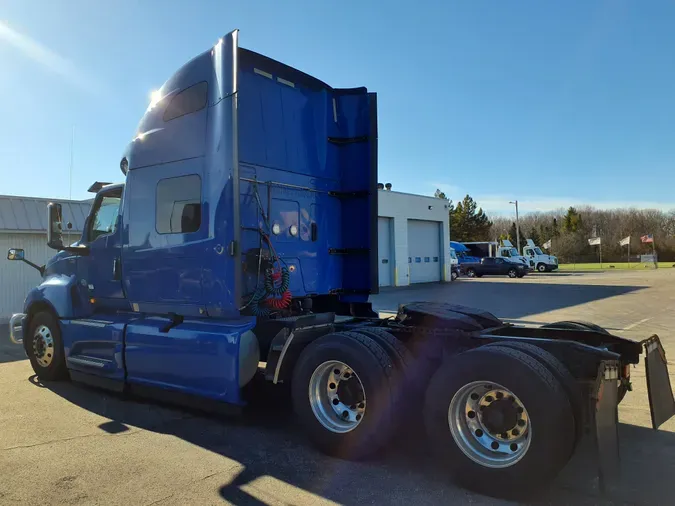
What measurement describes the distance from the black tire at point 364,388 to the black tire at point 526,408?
37 centimetres

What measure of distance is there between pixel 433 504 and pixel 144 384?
11.8 ft

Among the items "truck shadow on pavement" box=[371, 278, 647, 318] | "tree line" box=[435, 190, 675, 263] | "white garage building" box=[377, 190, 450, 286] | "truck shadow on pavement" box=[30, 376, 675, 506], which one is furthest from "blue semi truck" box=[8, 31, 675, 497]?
"tree line" box=[435, 190, 675, 263]

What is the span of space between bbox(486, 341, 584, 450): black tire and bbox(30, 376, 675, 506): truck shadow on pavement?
58 centimetres

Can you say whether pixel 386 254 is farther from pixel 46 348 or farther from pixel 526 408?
pixel 526 408

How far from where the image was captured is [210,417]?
5543mm

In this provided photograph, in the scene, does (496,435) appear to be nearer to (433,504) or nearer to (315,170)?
(433,504)

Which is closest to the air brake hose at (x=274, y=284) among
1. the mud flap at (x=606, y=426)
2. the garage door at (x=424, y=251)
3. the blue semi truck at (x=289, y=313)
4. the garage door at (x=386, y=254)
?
the blue semi truck at (x=289, y=313)

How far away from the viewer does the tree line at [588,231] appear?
6994 centimetres

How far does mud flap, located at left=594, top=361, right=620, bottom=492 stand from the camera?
3264mm

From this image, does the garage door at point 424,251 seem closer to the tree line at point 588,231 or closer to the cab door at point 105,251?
the cab door at point 105,251

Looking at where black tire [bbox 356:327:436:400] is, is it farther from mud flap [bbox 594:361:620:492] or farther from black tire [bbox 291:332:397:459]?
mud flap [bbox 594:361:620:492]

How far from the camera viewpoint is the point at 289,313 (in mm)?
5762

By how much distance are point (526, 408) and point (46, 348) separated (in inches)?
260

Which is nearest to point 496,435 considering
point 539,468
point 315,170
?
point 539,468
